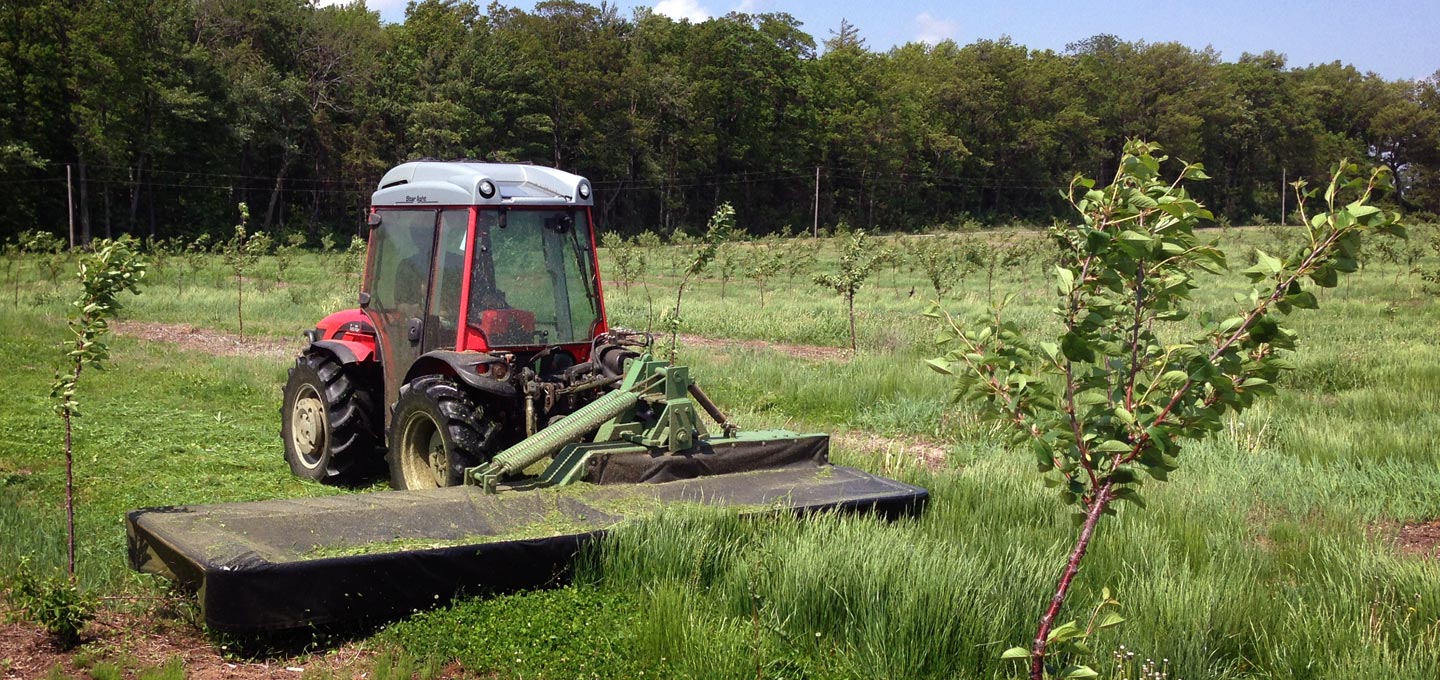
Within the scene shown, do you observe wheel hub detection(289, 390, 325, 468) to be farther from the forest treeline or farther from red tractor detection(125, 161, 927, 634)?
the forest treeline

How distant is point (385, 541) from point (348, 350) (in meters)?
3.52

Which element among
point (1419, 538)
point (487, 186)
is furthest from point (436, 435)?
point (1419, 538)

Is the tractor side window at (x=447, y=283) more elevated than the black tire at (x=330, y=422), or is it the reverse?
the tractor side window at (x=447, y=283)

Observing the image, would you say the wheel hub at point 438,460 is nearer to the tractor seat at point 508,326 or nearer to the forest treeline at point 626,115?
the tractor seat at point 508,326

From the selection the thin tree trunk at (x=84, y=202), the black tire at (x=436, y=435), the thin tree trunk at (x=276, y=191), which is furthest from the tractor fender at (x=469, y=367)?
the thin tree trunk at (x=276, y=191)

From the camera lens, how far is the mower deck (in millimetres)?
5059

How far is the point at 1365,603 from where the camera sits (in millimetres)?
5656

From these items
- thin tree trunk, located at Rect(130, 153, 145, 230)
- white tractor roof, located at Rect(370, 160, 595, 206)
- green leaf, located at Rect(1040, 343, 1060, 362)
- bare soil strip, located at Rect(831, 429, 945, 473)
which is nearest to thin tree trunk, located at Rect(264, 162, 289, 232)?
thin tree trunk, located at Rect(130, 153, 145, 230)

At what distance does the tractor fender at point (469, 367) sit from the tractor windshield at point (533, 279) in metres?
0.33

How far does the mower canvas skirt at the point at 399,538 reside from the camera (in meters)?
5.07

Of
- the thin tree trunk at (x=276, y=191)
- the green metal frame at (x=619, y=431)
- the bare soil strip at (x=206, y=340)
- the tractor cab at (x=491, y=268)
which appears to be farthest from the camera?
the thin tree trunk at (x=276, y=191)

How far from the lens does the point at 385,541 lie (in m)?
5.54

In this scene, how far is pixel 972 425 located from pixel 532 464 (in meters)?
6.03

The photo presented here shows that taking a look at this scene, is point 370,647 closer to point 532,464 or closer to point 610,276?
point 532,464
